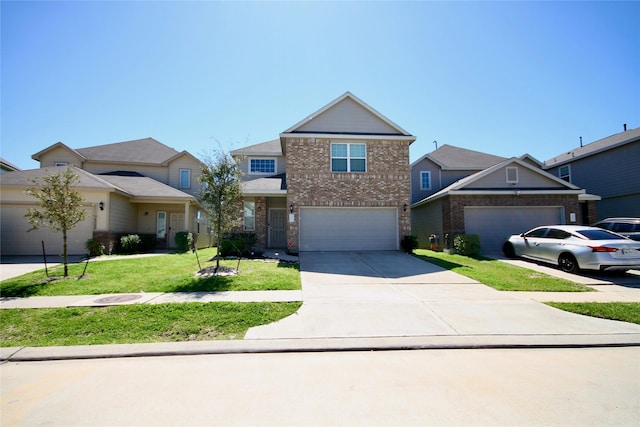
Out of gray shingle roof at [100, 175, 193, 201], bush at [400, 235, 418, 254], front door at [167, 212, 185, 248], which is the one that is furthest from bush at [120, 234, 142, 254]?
bush at [400, 235, 418, 254]

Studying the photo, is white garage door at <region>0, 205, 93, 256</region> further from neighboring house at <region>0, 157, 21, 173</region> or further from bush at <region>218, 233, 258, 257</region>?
neighboring house at <region>0, 157, 21, 173</region>

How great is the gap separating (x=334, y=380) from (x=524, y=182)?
1636 centimetres

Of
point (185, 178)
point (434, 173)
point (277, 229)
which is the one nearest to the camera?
point (277, 229)

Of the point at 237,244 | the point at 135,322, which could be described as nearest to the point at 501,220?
the point at 237,244

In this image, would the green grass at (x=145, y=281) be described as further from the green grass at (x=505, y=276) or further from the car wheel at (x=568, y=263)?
the car wheel at (x=568, y=263)

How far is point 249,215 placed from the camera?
15641 mm

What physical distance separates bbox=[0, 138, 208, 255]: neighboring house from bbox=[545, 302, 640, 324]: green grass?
12.4 metres

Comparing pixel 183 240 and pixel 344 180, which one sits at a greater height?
pixel 344 180

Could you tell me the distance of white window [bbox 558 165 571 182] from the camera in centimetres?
2273

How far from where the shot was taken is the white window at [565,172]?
22734 mm

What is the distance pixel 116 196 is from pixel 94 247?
2978 millimetres

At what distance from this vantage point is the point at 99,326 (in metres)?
5.38

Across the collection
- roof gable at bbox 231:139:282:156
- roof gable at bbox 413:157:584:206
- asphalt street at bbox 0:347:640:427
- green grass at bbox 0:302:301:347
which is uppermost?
roof gable at bbox 231:139:282:156

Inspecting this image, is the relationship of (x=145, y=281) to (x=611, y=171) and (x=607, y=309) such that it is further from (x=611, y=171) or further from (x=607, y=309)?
(x=611, y=171)
